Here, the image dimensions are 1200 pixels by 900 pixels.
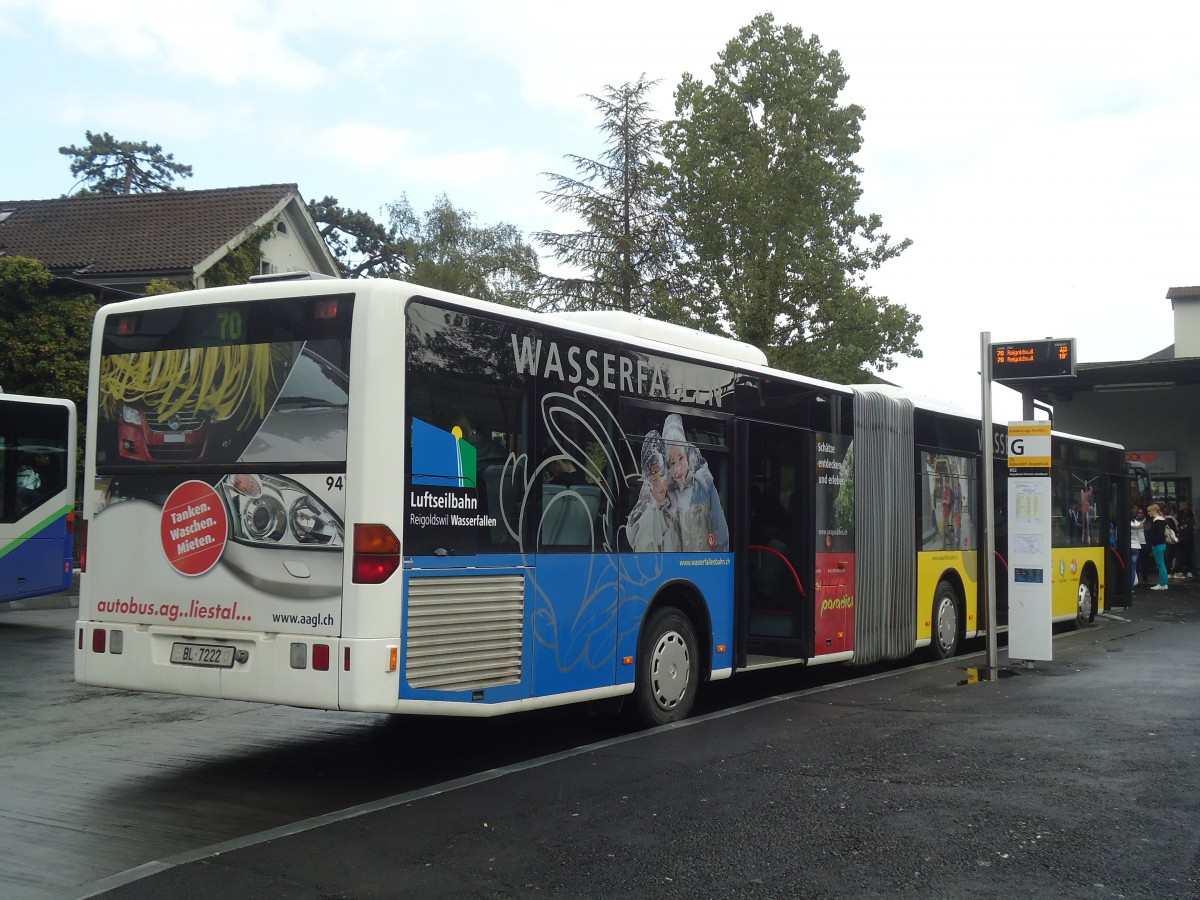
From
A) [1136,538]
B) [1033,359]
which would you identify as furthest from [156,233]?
[1033,359]

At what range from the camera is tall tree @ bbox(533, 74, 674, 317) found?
1307 inches

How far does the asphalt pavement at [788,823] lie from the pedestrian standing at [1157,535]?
65.0 feet

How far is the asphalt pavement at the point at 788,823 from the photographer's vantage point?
5.46 meters

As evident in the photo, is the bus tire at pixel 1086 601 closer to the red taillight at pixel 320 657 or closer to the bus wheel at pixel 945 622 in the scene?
the bus wheel at pixel 945 622

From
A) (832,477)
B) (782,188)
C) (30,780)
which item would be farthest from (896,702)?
(782,188)

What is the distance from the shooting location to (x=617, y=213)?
3372 centimetres

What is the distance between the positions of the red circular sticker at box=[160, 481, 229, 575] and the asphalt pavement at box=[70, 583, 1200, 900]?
1831 mm

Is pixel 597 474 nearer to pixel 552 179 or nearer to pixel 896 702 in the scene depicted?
pixel 896 702

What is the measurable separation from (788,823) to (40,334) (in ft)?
90.0

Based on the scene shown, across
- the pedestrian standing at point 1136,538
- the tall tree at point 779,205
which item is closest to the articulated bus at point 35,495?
the tall tree at point 779,205

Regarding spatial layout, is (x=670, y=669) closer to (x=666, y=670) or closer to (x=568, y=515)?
(x=666, y=670)

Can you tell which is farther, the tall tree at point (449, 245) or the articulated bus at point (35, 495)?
the tall tree at point (449, 245)

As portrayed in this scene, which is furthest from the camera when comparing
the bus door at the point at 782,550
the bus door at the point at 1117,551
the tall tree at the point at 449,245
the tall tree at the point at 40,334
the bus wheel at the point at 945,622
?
the tall tree at the point at 449,245

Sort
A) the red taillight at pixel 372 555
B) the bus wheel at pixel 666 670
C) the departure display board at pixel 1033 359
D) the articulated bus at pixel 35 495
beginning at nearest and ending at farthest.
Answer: the red taillight at pixel 372 555 < the bus wheel at pixel 666 670 < the departure display board at pixel 1033 359 < the articulated bus at pixel 35 495
